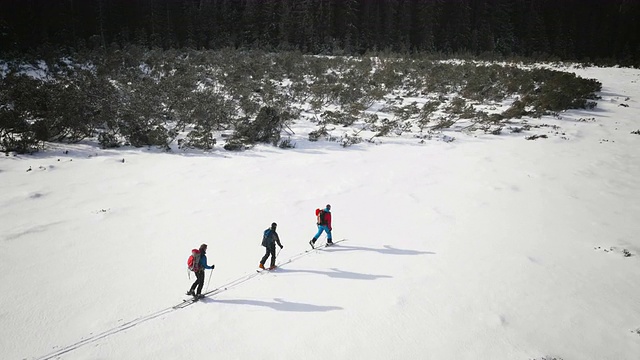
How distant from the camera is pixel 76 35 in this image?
3788 centimetres

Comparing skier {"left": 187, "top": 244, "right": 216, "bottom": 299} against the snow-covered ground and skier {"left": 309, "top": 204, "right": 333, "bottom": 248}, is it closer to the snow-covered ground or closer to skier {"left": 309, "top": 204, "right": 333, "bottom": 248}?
the snow-covered ground

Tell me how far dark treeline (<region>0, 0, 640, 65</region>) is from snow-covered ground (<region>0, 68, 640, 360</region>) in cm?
3189

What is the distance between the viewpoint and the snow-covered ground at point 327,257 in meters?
5.84

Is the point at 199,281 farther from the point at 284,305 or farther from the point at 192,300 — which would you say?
the point at 284,305

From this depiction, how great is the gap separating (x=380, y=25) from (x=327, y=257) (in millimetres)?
48878

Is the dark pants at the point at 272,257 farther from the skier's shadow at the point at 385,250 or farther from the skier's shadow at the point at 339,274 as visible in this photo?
the skier's shadow at the point at 385,250

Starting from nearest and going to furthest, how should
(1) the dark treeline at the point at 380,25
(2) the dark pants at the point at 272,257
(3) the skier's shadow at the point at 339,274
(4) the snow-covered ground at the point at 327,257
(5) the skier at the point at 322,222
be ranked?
(4) the snow-covered ground at the point at 327,257 < (3) the skier's shadow at the point at 339,274 < (2) the dark pants at the point at 272,257 < (5) the skier at the point at 322,222 < (1) the dark treeline at the point at 380,25

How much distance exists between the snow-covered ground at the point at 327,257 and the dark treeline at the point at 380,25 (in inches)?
1255

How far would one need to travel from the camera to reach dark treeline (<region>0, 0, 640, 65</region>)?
139ft

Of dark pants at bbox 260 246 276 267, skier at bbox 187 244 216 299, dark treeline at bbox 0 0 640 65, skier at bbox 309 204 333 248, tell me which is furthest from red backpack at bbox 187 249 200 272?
dark treeline at bbox 0 0 640 65

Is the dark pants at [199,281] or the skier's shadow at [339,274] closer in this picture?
the dark pants at [199,281]

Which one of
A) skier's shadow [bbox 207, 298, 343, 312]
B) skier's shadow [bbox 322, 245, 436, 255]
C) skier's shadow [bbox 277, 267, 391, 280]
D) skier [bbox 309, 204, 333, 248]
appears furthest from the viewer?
skier [bbox 309, 204, 333, 248]

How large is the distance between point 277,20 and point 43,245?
46987 mm

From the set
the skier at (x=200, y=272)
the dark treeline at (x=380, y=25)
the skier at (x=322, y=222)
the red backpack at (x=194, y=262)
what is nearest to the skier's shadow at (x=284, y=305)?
the skier at (x=200, y=272)
